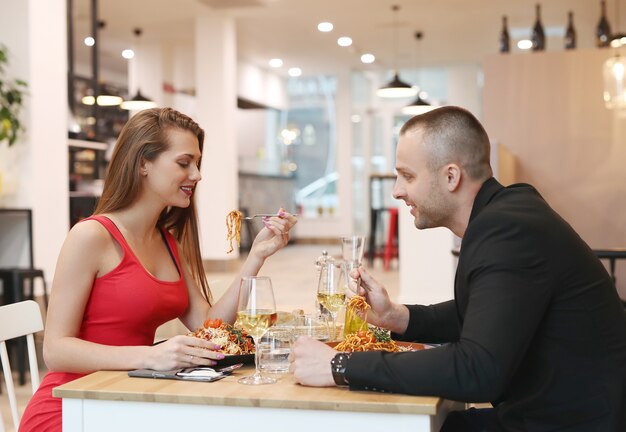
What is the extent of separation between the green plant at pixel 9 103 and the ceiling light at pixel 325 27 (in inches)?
243

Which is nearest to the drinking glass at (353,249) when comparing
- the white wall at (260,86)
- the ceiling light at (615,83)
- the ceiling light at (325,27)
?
the ceiling light at (615,83)

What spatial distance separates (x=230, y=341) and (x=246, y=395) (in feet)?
1.23

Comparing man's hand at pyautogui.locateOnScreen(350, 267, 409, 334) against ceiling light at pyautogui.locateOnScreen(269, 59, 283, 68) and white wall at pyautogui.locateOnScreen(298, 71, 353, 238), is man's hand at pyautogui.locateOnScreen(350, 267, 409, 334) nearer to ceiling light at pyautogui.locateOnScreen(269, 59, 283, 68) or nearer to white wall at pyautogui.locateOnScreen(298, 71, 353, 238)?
ceiling light at pyautogui.locateOnScreen(269, 59, 283, 68)

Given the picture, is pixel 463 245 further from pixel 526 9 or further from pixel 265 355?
pixel 526 9

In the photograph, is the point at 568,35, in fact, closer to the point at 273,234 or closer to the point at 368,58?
the point at 368,58

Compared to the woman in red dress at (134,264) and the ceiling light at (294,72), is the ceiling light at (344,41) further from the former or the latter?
the woman in red dress at (134,264)

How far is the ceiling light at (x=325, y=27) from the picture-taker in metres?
11.3

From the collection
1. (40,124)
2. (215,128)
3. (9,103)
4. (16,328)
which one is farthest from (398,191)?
(215,128)

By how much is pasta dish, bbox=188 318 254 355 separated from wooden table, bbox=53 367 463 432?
228mm

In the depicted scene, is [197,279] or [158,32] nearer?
[197,279]

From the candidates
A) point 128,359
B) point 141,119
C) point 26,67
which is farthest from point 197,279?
point 26,67

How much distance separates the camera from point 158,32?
11664 millimetres

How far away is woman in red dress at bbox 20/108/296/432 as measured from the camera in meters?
1.85

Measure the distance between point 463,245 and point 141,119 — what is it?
1.01m
